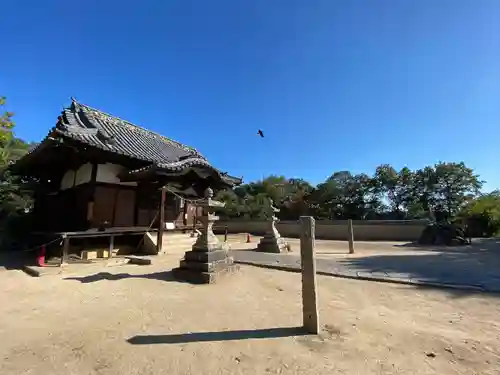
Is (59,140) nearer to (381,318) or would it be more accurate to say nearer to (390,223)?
(381,318)

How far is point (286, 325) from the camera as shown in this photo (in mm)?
4059

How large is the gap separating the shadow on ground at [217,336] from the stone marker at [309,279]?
0.18 m

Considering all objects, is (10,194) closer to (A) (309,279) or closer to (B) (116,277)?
(B) (116,277)

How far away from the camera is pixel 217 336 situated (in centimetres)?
369

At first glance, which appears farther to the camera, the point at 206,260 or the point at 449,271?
the point at 449,271

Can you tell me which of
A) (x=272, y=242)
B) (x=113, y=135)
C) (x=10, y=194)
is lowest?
(x=272, y=242)

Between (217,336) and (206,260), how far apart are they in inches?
117

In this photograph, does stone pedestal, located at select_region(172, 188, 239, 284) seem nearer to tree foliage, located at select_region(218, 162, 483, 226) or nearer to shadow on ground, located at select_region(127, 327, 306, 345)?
shadow on ground, located at select_region(127, 327, 306, 345)

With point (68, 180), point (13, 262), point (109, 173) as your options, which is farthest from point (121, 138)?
point (13, 262)

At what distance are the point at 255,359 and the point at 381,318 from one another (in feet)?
8.10

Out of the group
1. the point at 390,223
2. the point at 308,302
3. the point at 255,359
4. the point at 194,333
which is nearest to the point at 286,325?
the point at 308,302

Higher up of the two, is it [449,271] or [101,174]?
[101,174]

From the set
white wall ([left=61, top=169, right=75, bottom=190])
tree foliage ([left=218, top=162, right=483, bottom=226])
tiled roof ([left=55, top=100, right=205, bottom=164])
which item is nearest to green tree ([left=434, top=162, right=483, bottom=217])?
tree foliage ([left=218, top=162, right=483, bottom=226])

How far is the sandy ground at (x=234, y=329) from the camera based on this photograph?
3002 millimetres
